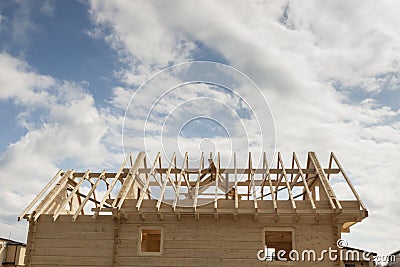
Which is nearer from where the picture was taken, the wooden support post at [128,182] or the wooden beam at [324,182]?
the wooden beam at [324,182]

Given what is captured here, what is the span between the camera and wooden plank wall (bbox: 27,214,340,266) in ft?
48.9

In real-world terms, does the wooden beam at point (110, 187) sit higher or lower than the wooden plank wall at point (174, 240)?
higher

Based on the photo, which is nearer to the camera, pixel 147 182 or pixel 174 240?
pixel 174 240

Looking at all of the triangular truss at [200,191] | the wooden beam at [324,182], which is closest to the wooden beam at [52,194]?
the triangular truss at [200,191]

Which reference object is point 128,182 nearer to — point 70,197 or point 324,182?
point 70,197

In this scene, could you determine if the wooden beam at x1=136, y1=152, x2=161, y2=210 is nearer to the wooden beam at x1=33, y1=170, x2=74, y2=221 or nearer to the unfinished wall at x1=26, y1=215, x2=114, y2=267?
the unfinished wall at x1=26, y1=215, x2=114, y2=267

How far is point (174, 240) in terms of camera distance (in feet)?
49.9

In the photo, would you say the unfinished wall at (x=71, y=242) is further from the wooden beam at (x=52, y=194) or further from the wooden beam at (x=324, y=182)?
the wooden beam at (x=324, y=182)

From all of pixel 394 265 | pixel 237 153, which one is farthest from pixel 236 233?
pixel 394 265

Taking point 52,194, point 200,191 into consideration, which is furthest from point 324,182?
point 52,194

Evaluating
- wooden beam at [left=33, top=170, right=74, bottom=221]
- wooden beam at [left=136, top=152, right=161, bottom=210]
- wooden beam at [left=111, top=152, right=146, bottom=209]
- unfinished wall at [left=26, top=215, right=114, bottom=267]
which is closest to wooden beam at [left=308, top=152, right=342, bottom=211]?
wooden beam at [left=136, top=152, right=161, bottom=210]

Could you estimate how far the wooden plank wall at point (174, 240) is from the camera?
587 inches

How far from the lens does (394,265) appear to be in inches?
1264

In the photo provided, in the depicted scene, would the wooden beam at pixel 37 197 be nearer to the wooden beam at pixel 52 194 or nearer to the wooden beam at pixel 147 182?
the wooden beam at pixel 52 194
